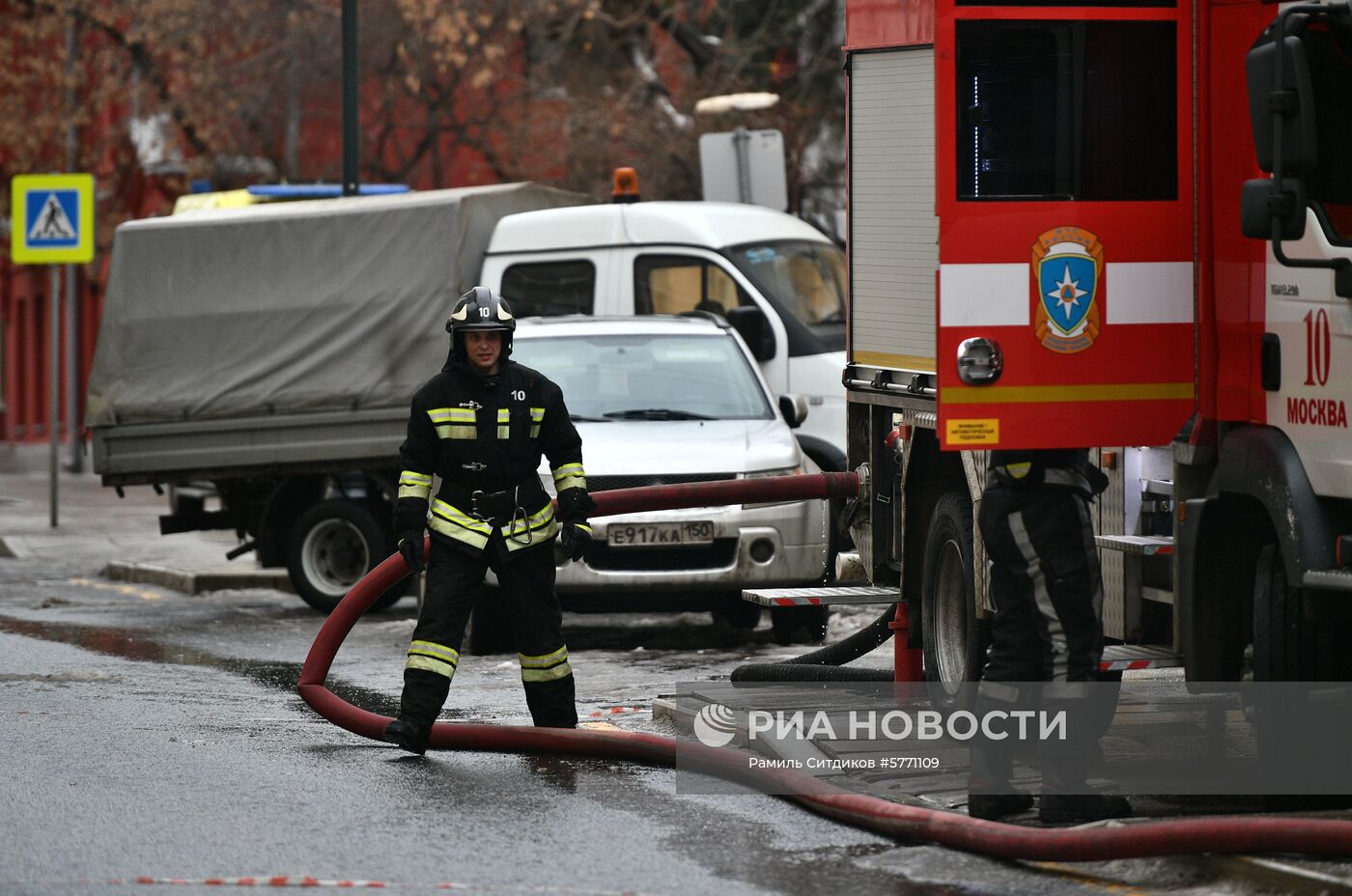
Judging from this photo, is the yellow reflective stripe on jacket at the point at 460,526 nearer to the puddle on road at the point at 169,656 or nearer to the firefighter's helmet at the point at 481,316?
the firefighter's helmet at the point at 481,316

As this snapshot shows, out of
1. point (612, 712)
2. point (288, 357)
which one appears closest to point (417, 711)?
point (612, 712)

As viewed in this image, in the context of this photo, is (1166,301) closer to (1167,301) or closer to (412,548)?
(1167,301)

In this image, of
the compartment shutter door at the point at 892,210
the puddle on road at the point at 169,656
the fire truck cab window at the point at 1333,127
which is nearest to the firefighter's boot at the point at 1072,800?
the fire truck cab window at the point at 1333,127

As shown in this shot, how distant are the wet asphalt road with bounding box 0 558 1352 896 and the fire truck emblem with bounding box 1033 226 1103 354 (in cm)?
177

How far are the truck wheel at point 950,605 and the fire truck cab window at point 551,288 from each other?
6.61 metres

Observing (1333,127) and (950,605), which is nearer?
(1333,127)

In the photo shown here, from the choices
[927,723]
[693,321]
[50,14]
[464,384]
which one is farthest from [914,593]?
[50,14]

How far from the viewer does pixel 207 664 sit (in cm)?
1215

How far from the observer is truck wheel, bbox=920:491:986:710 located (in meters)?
8.87

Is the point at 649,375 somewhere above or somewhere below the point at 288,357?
below

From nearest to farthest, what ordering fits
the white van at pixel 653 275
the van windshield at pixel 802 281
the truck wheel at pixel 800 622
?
the truck wheel at pixel 800 622
the white van at pixel 653 275
the van windshield at pixel 802 281

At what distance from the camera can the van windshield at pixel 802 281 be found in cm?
1583

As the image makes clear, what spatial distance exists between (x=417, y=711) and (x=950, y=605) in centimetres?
214

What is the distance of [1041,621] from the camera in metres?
7.23
